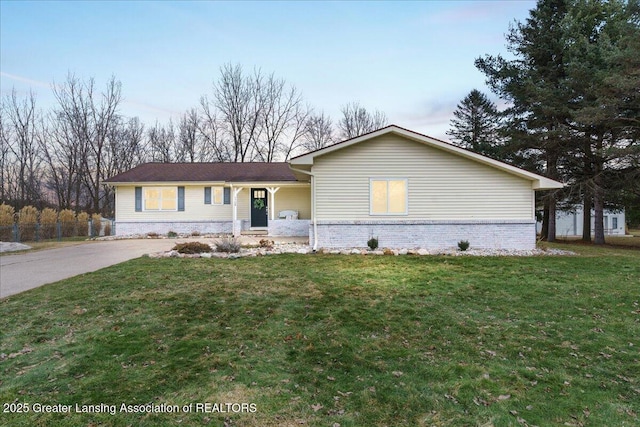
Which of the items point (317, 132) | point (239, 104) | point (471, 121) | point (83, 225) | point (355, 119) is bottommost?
point (83, 225)

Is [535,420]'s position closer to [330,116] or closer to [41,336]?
[41,336]

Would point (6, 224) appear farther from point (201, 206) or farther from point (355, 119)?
point (355, 119)

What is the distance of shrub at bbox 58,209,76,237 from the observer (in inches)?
722

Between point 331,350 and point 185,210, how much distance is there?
1649 cm

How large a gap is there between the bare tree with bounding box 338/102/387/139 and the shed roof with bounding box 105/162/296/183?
13093 mm

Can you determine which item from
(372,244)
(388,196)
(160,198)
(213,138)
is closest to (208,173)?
(160,198)

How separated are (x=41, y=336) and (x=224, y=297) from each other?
242 cm

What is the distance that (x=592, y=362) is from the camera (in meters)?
3.48

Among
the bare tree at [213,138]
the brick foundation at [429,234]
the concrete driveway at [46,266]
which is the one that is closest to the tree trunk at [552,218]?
the brick foundation at [429,234]

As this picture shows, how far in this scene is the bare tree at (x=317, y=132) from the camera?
3173 cm

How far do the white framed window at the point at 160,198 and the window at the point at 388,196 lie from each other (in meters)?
11.9

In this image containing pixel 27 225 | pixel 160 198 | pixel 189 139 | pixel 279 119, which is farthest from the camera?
pixel 189 139

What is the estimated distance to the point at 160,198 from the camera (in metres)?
18.2

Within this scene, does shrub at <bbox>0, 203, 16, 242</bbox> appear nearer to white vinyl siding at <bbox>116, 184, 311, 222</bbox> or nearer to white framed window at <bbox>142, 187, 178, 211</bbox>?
white vinyl siding at <bbox>116, 184, 311, 222</bbox>
